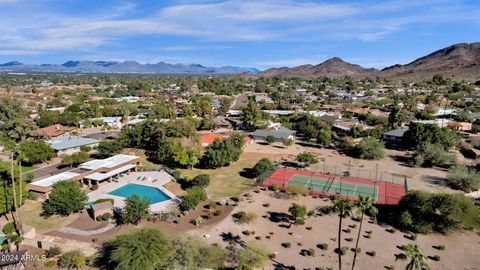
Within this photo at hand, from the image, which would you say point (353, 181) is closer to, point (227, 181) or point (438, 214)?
point (438, 214)

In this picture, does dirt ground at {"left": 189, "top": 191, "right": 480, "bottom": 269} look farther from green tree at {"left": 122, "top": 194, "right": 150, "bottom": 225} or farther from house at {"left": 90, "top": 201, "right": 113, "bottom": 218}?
house at {"left": 90, "top": 201, "right": 113, "bottom": 218}

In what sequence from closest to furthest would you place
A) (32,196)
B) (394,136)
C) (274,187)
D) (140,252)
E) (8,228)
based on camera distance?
(140,252) → (8,228) → (32,196) → (274,187) → (394,136)

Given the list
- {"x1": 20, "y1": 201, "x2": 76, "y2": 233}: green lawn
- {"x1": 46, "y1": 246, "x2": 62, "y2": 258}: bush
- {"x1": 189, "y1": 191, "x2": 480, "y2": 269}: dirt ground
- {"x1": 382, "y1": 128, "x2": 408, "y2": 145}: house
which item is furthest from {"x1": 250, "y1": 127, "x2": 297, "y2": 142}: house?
{"x1": 46, "y1": 246, "x2": 62, "y2": 258}: bush

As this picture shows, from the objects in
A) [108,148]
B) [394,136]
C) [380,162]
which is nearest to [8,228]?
[108,148]

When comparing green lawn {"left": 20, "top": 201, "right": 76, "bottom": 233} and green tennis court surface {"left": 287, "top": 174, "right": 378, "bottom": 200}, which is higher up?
green tennis court surface {"left": 287, "top": 174, "right": 378, "bottom": 200}

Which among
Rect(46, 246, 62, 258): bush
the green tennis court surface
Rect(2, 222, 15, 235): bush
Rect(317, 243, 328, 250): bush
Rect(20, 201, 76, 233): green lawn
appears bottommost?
Rect(20, 201, 76, 233): green lawn

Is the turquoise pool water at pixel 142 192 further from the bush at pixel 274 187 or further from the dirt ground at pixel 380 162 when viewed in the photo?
the dirt ground at pixel 380 162

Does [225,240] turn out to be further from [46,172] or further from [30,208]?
[46,172]

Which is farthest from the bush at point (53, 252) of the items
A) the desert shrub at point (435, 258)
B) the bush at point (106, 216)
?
the desert shrub at point (435, 258)
